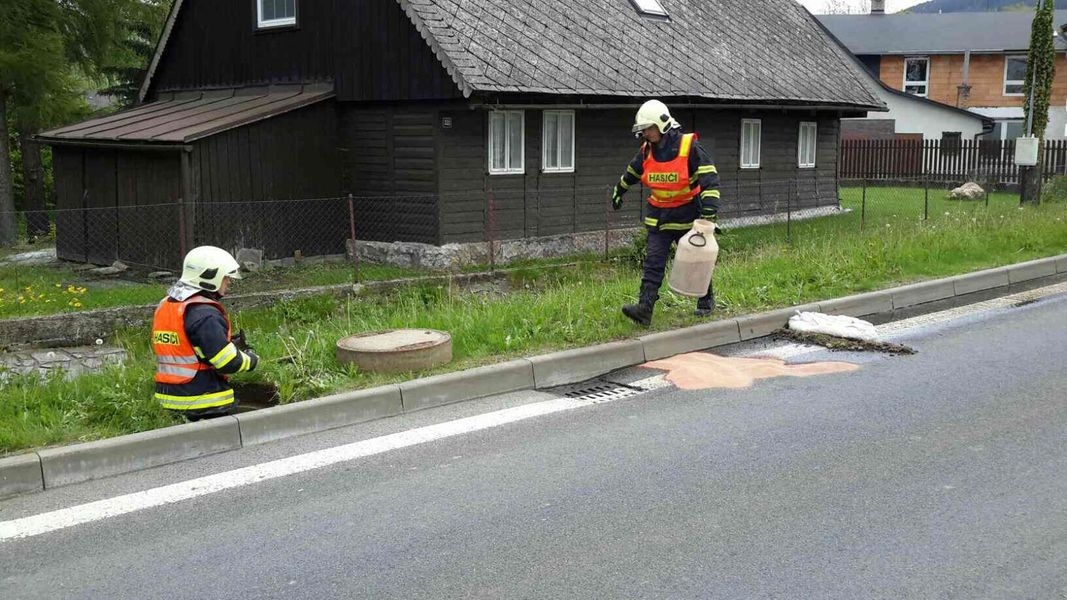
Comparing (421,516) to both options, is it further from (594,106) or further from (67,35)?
(67,35)

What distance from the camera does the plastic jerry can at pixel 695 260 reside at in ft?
30.5

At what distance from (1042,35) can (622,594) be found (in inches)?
915

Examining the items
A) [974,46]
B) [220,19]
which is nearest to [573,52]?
[220,19]

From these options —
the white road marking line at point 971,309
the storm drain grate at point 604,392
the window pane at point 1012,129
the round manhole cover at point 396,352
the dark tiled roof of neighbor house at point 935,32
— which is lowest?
the storm drain grate at point 604,392

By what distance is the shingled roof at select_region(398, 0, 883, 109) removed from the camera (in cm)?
1591

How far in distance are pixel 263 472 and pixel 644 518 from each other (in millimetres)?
2257

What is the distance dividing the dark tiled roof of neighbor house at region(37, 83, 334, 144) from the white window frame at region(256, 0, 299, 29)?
1.07 metres

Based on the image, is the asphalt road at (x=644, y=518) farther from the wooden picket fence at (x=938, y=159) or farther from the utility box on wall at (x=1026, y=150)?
the wooden picket fence at (x=938, y=159)

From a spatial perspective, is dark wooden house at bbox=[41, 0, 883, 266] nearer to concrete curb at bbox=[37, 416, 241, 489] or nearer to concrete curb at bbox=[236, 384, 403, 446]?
concrete curb at bbox=[236, 384, 403, 446]

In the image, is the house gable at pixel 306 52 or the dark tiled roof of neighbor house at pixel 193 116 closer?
the dark tiled roof of neighbor house at pixel 193 116

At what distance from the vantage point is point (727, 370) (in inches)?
337

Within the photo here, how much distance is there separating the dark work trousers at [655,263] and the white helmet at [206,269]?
4087 mm

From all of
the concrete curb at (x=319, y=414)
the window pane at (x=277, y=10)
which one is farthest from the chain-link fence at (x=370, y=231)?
the concrete curb at (x=319, y=414)

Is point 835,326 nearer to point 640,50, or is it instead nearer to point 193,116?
point 640,50
